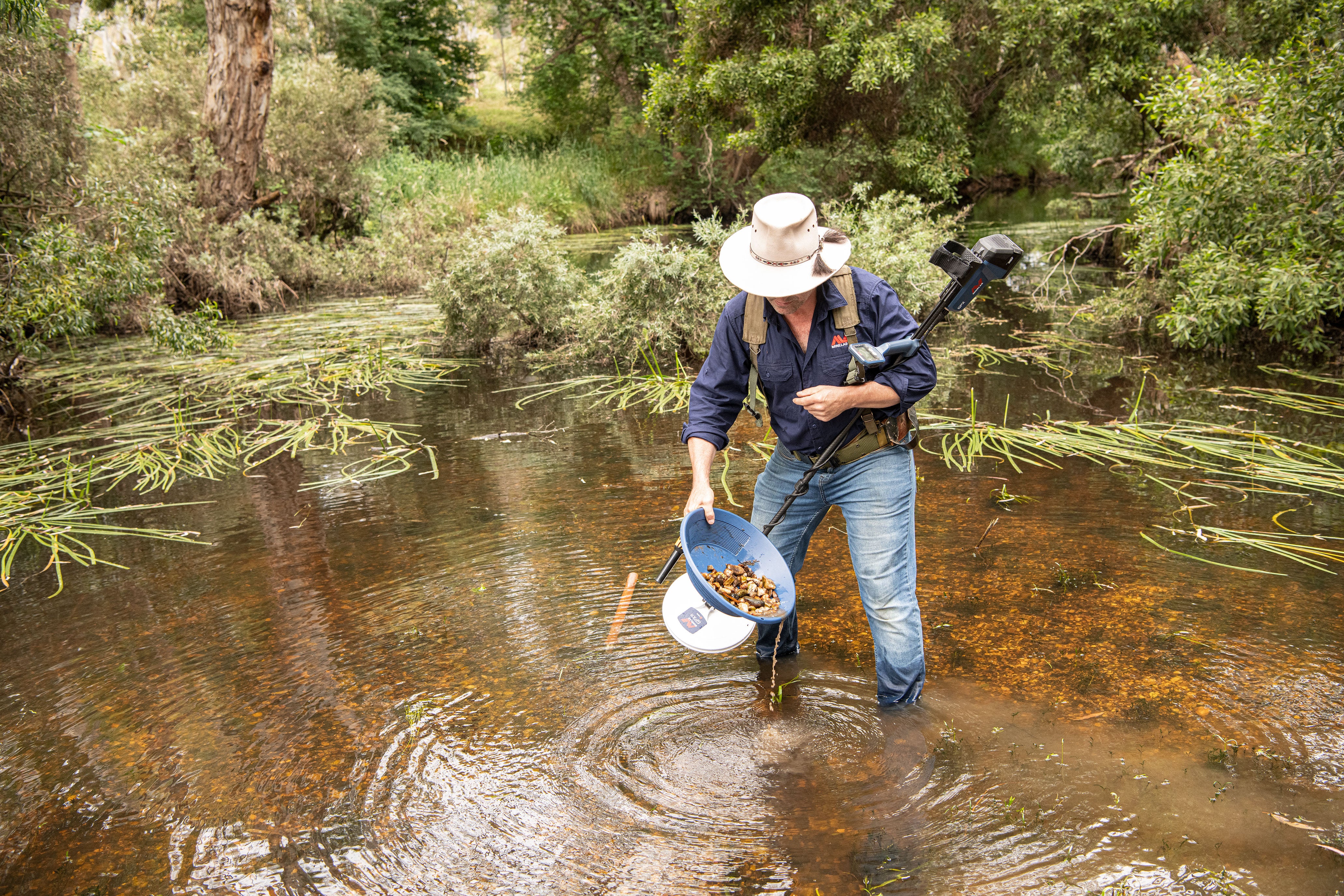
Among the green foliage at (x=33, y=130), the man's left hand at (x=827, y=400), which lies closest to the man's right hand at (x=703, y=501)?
the man's left hand at (x=827, y=400)

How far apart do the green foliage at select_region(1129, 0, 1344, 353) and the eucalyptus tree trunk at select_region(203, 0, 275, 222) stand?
11.3 metres

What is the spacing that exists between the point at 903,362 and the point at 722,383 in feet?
2.02

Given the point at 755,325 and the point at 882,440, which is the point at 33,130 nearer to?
the point at 755,325

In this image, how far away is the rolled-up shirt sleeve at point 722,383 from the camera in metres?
3.01

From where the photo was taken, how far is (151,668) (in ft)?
11.9

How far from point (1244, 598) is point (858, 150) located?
43.3ft

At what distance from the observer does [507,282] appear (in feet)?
30.5

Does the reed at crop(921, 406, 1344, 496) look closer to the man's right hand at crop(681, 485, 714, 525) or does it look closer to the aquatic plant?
the man's right hand at crop(681, 485, 714, 525)

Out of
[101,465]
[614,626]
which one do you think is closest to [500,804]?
[614,626]

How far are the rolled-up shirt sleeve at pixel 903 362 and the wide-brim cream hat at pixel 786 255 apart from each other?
0.20 metres

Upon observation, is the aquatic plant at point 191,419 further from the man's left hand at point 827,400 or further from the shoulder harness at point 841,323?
the man's left hand at point 827,400

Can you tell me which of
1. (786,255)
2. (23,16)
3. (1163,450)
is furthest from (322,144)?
(786,255)

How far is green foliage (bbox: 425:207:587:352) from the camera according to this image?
9.23m

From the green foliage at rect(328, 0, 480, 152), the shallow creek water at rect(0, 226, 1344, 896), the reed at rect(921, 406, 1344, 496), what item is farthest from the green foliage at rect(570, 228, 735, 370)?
the green foliage at rect(328, 0, 480, 152)
